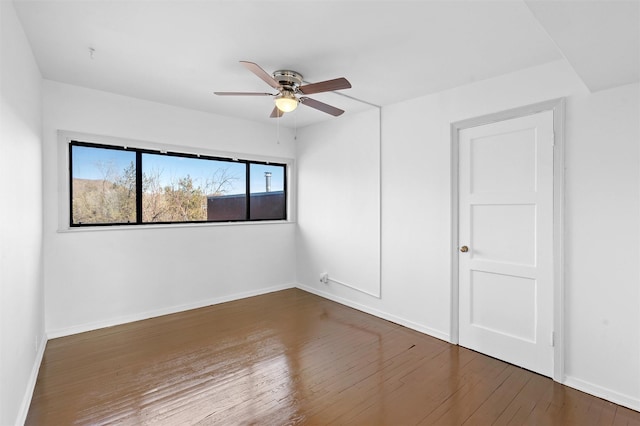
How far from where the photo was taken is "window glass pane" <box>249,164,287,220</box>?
4953 millimetres

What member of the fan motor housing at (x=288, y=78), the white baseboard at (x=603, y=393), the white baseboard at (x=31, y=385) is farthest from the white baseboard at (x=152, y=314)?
the white baseboard at (x=603, y=393)

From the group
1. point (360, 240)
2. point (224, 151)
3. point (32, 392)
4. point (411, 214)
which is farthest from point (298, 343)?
point (224, 151)

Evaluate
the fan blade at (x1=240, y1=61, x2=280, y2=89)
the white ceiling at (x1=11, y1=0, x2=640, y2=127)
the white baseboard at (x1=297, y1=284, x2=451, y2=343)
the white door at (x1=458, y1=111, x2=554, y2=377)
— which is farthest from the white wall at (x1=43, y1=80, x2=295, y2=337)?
the white door at (x1=458, y1=111, x2=554, y2=377)

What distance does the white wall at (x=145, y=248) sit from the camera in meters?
3.31

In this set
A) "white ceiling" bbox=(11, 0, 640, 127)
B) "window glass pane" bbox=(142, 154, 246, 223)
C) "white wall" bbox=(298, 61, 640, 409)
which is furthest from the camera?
"window glass pane" bbox=(142, 154, 246, 223)

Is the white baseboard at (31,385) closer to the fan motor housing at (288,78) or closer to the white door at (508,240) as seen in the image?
the fan motor housing at (288,78)

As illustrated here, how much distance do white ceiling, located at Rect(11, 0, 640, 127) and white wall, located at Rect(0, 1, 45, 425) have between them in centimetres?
31

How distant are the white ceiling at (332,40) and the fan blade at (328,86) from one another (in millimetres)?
252

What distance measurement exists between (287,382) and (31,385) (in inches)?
72.7

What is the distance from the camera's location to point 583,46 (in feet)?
5.88

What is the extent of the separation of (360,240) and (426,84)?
201 centimetres

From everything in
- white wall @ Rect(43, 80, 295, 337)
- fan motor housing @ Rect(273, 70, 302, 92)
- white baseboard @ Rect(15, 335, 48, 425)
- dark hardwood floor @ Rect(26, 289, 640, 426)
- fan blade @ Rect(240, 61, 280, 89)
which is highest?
fan motor housing @ Rect(273, 70, 302, 92)

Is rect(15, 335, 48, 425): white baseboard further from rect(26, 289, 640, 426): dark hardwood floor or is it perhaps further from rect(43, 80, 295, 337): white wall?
rect(43, 80, 295, 337): white wall

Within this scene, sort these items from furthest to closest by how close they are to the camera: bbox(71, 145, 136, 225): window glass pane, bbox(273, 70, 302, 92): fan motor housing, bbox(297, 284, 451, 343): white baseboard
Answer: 1. bbox(71, 145, 136, 225): window glass pane
2. bbox(297, 284, 451, 343): white baseboard
3. bbox(273, 70, 302, 92): fan motor housing
